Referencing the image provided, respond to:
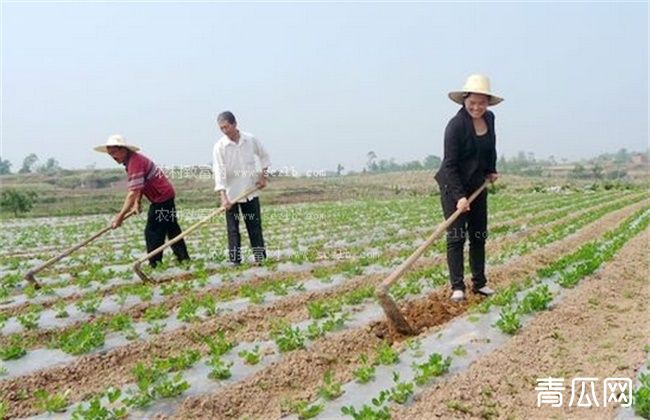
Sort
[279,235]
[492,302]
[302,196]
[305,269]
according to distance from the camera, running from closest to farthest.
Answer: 1. [492,302]
2. [305,269]
3. [279,235]
4. [302,196]

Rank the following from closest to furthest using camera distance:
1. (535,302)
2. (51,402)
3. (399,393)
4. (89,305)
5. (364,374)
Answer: (399,393), (51,402), (364,374), (535,302), (89,305)

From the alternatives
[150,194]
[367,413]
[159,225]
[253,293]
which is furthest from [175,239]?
[367,413]

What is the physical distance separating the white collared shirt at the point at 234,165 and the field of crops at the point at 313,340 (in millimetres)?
1113

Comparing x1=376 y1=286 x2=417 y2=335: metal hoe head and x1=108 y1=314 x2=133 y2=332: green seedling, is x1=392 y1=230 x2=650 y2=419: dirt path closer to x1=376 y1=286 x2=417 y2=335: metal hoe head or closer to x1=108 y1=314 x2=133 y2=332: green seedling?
x1=376 y1=286 x2=417 y2=335: metal hoe head

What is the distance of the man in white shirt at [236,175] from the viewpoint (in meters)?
7.62

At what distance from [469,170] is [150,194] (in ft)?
14.3

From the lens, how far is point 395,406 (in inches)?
133

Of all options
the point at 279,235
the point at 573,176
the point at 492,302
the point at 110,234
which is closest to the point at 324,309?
the point at 492,302

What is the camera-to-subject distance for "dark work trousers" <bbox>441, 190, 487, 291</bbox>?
542 centimetres

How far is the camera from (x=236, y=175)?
772 cm

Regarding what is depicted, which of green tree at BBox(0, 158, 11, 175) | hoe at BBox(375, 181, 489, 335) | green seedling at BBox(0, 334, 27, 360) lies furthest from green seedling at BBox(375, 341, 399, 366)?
green tree at BBox(0, 158, 11, 175)

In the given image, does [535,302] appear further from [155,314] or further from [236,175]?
[236,175]

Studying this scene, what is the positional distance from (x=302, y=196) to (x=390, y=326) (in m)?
34.4

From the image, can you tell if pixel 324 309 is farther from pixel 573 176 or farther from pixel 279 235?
pixel 573 176
